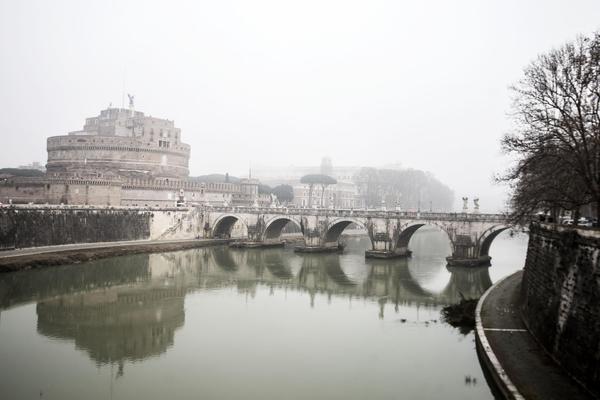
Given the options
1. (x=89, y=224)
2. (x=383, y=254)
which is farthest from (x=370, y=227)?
(x=89, y=224)

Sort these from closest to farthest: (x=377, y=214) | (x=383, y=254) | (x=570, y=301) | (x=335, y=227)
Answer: (x=570, y=301), (x=383, y=254), (x=377, y=214), (x=335, y=227)

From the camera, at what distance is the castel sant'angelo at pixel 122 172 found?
38.7 m

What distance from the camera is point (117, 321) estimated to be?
16172mm

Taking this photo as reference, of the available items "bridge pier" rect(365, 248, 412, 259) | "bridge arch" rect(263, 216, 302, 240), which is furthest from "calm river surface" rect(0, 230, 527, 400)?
"bridge arch" rect(263, 216, 302, 240)

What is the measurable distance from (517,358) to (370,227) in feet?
73.7

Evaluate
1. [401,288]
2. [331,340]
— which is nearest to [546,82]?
[331,340]

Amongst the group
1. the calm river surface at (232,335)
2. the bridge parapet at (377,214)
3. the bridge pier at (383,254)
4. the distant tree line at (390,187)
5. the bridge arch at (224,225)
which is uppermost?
the distant tree line at (390,187)

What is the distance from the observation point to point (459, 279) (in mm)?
24734

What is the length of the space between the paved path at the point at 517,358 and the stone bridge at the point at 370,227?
1352cm

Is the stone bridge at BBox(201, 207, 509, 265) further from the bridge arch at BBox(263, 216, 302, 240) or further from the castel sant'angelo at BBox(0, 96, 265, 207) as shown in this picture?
the castel sant'angelo at BBox(0, 96, 265, 207)

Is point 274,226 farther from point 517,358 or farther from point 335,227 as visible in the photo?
point 517,358

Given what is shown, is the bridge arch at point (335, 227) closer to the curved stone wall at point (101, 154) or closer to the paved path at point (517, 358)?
the paved path at point (517, 358)

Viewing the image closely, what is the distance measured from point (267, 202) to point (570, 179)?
4251cm

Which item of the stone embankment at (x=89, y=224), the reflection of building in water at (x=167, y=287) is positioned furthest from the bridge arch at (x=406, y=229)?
the stone embankment at (x=89, y=224)
